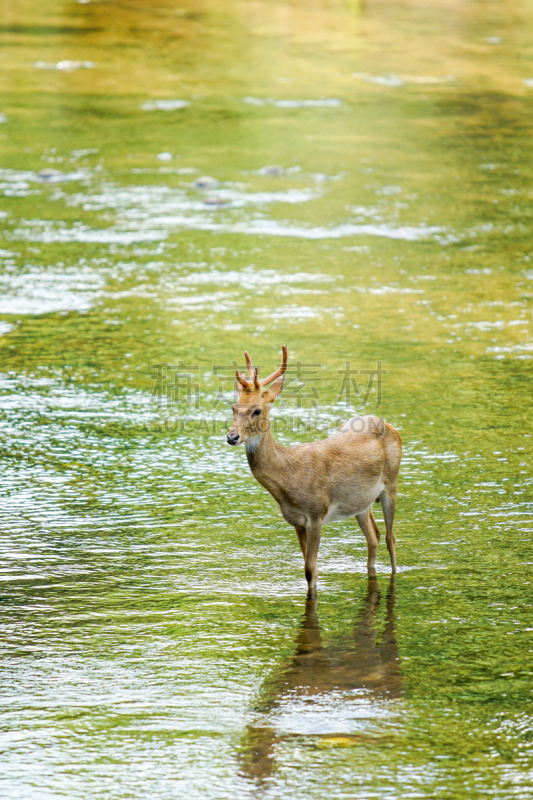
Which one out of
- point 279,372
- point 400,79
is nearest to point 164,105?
point 400,79

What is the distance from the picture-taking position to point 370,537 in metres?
7.11

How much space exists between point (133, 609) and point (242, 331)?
5.91 meters

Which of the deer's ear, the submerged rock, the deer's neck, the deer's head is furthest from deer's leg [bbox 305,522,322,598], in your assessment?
the submerged rock

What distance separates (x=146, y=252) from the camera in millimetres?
14898

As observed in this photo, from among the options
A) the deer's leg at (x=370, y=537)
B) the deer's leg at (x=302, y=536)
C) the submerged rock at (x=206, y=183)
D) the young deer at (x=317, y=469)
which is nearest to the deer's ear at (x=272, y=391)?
the young deer at (x=317, y=469)

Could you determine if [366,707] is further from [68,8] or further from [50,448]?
[68,8]

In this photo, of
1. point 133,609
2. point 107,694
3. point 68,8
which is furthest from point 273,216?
point 68,8

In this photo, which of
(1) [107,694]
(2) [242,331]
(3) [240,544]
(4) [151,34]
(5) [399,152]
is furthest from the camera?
(4) [151,34]

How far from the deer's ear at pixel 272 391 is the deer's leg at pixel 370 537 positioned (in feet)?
3.57

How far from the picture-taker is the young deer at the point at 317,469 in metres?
6.51

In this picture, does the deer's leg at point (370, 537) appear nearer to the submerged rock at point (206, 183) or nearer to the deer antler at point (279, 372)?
the deer antler at point (279, 372)

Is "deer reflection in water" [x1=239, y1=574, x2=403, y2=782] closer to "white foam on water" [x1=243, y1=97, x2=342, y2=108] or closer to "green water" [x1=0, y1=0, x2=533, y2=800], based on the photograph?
"green water" [x1=0, y1=0, x2=533, y2=800]

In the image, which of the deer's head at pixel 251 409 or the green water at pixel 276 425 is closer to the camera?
the green water at pixel 276 425

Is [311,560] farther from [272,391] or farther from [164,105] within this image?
[164,105]
